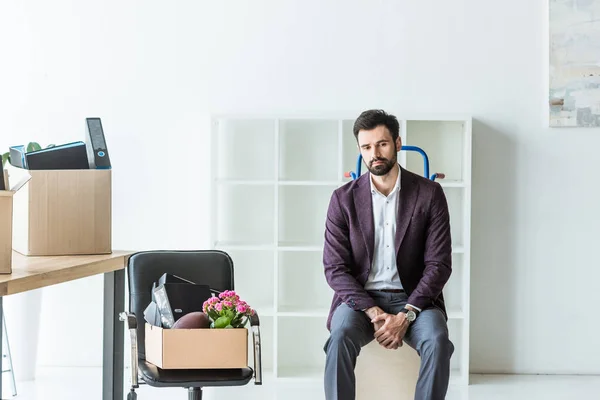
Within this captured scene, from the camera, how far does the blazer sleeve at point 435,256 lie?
3.35 m

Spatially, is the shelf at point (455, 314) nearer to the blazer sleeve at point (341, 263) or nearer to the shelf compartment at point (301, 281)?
the shelf compartment at point (301, 281)

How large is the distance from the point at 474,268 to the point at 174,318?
2.45 metres

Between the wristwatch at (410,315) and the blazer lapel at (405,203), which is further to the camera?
the blazer lapel at (405,203)

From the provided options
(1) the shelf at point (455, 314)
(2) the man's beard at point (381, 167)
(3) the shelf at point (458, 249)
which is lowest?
(1) the shelf at point (455, 314)

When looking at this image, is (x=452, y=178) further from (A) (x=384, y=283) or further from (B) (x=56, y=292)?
(B) (x=56, y=292)

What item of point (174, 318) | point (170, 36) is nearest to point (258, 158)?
point (170, 36)

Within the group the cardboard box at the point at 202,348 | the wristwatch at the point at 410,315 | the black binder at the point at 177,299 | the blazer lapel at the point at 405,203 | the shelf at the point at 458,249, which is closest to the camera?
the cardboard box at the point at 202,348

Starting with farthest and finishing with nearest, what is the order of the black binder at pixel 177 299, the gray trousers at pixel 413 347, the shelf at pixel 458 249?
the shelf at pixel 458 249
the gray trousers at pixel 413 347
the black binder at pixel 177 299

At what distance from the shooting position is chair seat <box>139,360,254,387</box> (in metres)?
2.72

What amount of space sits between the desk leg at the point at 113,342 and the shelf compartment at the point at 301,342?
1.80m

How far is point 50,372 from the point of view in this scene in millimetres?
4762

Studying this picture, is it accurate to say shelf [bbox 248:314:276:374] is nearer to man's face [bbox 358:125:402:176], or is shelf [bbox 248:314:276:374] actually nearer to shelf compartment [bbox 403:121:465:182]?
shelf compartment [bbox 403:121:465:182]

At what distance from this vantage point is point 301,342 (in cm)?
485

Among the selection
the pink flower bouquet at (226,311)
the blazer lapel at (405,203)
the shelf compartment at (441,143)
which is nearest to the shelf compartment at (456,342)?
the shelf compartment at (441,143)
